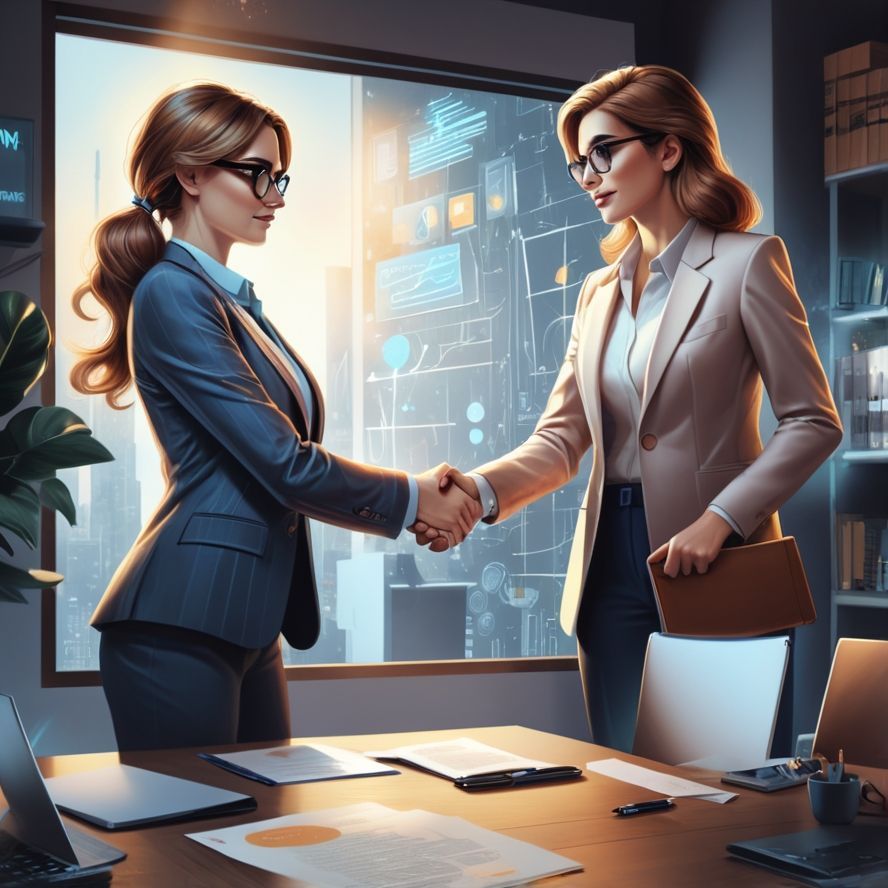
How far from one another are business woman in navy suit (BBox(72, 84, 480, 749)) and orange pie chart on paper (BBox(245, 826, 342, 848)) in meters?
0.74

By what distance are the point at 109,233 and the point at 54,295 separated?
54.4 inches

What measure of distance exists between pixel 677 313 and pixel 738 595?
26.1 inches

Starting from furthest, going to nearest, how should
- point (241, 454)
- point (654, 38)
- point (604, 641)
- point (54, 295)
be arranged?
point (654, 38), point (54, 295), point (604, 641), point (241, 454)

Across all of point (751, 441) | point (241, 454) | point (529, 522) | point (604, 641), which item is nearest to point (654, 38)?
point (529, 522)

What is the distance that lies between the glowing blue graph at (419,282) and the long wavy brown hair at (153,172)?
170 centimetres

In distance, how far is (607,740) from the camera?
2.75 meters

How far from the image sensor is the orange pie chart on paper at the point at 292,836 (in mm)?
1304

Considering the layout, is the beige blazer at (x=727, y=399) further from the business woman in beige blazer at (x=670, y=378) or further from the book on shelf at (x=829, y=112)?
the book on shelf at (x=829, y=112)

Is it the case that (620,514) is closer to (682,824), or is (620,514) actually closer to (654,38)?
(682,824)

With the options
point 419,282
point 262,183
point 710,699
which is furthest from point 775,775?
point 419,282

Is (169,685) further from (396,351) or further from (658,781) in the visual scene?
(396,351)

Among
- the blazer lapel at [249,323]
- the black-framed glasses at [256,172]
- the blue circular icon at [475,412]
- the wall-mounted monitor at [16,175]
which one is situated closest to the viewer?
the blazer lapel at [249,323]

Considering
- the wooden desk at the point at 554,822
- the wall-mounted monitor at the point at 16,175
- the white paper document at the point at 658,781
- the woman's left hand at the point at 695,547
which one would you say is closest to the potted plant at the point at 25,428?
the wooden desk at the point at 554,822

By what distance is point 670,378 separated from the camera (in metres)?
2.69
